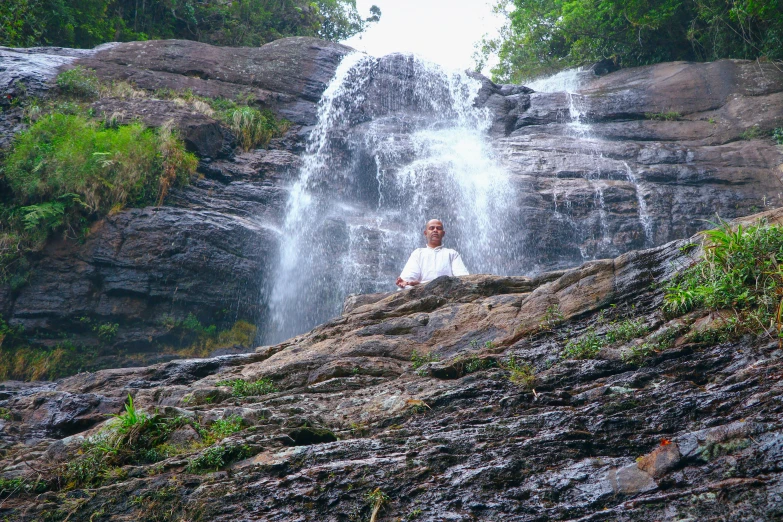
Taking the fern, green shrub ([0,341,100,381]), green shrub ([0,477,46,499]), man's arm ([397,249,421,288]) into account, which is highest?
the fern

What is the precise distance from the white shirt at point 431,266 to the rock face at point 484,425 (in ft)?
4.52

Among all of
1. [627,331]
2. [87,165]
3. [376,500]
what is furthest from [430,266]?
[87,165]

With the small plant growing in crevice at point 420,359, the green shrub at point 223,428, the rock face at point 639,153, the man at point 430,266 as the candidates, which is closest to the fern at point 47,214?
the man at point 430,266

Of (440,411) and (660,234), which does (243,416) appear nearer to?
(440,411)

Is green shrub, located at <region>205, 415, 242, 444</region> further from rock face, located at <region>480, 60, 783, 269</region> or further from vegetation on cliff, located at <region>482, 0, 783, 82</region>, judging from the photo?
vegetation on cliff, located at <region>482, 0, 783, 82</region>

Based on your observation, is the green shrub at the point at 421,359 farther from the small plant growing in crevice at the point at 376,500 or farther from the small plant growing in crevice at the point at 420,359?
the small plant growing in crevice at the point at 376,500

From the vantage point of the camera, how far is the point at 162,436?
5859 mm

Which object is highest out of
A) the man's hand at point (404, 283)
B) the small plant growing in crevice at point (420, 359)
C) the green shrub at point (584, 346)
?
the man's hand at point (404, 283)

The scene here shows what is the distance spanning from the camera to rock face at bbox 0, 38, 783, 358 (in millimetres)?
12953

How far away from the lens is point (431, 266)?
9242 millimetres

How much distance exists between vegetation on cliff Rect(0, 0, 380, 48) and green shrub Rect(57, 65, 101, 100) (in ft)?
12.7

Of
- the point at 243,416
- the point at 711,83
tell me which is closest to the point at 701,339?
the point at 243,416

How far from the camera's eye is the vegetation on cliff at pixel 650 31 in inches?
720

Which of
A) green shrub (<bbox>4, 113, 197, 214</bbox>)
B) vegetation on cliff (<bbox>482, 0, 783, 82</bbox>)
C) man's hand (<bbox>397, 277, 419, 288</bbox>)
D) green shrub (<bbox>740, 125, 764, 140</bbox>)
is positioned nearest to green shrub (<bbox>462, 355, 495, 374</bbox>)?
man's hand (<bbox>397, 277, 419, 288</bbox>)
